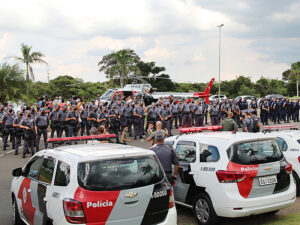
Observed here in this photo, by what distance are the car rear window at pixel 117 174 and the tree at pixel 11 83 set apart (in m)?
19.5

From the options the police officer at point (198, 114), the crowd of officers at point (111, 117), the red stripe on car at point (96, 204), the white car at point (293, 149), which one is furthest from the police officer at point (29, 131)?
the police officer at point (198, 114)

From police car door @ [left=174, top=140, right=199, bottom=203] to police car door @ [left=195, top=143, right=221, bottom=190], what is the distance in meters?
0.13

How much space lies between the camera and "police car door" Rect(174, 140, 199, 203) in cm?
643

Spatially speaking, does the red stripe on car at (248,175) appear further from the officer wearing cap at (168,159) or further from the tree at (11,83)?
the tree at (11,83)

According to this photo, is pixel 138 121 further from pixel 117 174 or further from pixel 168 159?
pixel 117 174

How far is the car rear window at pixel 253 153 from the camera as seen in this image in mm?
5859

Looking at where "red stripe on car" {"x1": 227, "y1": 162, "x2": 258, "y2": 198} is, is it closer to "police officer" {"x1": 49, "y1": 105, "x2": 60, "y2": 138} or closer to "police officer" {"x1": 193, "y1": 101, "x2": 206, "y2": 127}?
"police officer" {"x1": 49, "y1": 105, "x2": 60, "y2": 138}

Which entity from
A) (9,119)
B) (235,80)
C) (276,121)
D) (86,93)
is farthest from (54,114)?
(235,80)

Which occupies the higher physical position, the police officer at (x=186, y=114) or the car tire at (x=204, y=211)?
the police officer at (x=186, y=114)

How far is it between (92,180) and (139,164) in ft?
2.28

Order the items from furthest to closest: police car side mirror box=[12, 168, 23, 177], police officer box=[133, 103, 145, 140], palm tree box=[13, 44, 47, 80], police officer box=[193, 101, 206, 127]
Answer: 1. palm tree box=[13, 44, 47, 80]
2. police officer box=[193, 101, 206, 127]
3. police officer box=[133, 103, 145, 140]
4. police car side mirror box=[12, 168, 23, 177]

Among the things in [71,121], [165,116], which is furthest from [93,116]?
[165,116]

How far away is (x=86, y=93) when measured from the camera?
57.8m

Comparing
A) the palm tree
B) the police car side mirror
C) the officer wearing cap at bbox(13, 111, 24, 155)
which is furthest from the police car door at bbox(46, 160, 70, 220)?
the palm tree
